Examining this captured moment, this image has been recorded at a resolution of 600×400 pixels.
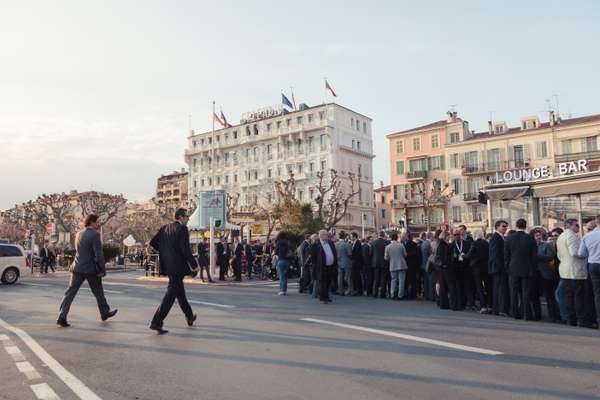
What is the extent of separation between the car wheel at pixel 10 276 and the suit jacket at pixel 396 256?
54.0ft

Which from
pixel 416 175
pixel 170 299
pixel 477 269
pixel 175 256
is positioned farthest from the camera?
pixel 416 175

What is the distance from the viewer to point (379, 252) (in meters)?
15.3

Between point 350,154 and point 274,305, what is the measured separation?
67.8 meters

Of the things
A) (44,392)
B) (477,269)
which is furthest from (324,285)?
(44,392)

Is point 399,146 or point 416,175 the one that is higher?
point 399,146

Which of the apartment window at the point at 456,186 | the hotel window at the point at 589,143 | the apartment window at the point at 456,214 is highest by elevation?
the hotel window at the point at 589,143

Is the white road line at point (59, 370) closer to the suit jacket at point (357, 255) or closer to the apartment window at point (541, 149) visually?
the suit jacket at point (357, 255)

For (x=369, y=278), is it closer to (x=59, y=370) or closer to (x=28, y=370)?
(x=59, y=370)

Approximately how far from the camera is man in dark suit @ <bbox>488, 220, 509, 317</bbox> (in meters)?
11.2

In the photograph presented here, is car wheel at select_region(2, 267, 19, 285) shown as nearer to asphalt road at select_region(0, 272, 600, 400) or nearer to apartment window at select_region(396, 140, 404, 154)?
asphalt road at select_region(0, 272, 600, 400)

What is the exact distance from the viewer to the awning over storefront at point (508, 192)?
16.5 m

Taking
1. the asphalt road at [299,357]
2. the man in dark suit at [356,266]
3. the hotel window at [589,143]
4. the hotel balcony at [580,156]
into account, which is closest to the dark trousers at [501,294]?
the asphalt road at [299,357]

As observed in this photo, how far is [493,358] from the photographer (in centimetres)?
660

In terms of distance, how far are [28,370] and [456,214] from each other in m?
60.3
